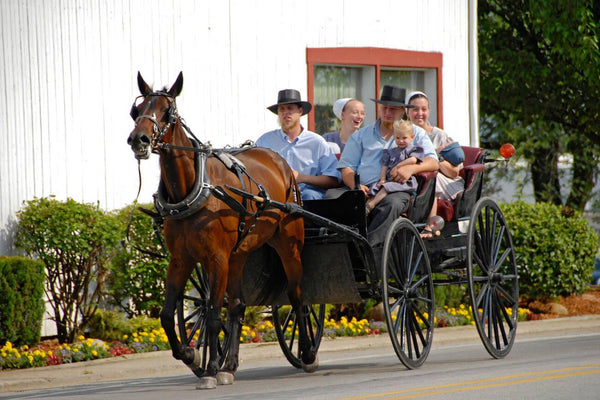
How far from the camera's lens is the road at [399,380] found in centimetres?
723

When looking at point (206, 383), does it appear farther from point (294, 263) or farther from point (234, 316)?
point (294, 263)

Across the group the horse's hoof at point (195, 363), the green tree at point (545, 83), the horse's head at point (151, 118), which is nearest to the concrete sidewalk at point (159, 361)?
the horse's hoof at point (195, 363)

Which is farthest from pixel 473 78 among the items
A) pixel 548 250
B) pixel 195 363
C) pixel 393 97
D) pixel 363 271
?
pixel 195 363

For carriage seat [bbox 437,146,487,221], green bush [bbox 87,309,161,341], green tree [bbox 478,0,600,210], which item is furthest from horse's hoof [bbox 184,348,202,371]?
green tree [bbox 478,0,600,210]

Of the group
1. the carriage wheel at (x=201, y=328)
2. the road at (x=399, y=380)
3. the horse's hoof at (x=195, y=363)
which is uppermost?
the carriage wheel at (x=201, y=328)

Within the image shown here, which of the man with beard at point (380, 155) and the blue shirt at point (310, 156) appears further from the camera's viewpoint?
the blue shirt at point (310, 156)

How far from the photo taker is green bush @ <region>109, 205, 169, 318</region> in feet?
38.7

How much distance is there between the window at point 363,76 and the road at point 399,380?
5.09 metres

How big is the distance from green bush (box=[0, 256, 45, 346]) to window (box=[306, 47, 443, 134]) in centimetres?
513

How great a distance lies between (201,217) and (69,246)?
413 cm

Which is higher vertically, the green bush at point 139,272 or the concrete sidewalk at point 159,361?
the green bush at point 139,272

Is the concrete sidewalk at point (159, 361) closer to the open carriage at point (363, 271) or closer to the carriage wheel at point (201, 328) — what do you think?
the carriage wheel at point (201, 328)

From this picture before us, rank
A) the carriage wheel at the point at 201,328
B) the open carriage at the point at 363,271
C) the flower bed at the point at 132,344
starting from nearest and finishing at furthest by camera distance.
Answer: the carriage wheel at the point at 201,328 < the open carriage at the point at 363,271 < the flower bed at the point at 132,344

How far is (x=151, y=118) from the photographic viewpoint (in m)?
7.33
